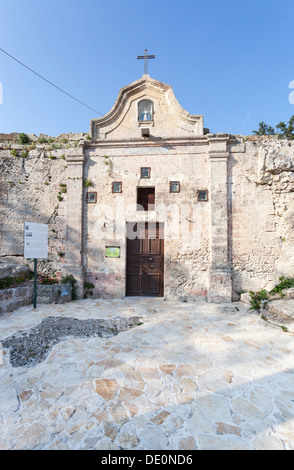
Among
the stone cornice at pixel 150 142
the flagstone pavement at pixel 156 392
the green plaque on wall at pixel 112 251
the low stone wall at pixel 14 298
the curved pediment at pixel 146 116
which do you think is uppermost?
the curved pediment at pixel 146 116

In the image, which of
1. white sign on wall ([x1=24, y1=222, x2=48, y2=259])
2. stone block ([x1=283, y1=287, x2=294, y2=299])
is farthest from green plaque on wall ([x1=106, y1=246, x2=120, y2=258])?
stone block ([x1=283, y1=287, x2=294, y2=299])

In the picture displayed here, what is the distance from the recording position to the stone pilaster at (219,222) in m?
5.78

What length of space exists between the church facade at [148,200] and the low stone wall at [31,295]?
2.23 feet

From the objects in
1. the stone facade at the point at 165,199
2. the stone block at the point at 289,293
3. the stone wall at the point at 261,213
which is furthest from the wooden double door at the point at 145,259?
the stone block at the point at 289,293

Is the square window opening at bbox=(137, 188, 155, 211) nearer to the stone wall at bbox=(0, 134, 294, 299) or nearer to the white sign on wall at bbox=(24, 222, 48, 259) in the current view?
the stone wall at bbox=(0, 134, 294, 299)

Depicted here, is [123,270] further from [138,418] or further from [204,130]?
[204,130]

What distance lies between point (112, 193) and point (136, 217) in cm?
110

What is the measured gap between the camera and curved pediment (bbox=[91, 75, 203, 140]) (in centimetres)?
636

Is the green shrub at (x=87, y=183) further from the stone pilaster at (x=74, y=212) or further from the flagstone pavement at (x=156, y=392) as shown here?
the flagstone pavement at (x=156, y=392)

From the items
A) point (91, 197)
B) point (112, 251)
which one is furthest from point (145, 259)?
point (91, 197)

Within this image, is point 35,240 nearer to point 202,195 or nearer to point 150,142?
point 150,142

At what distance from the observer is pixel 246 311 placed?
5.11m

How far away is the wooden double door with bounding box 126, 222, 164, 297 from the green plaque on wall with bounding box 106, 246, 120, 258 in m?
0.35
